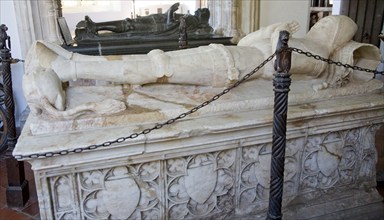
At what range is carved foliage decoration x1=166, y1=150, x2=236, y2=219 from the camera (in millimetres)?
2205

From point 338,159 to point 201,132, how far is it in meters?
1.15

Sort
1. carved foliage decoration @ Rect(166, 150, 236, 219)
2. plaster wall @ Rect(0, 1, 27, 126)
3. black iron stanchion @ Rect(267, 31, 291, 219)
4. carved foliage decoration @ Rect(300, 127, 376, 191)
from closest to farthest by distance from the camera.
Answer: black iron stanchion @ Rect(267, 31, 291, 219), carved foliage decoration @ Rect(166, 150, 236, 219), carved foliage decoration @ Rect(300, 127, 376, 191), plaster wall @ Rect(0, 1, 27, 126)

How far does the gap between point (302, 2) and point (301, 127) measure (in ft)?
14.9

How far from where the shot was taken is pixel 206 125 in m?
2.12

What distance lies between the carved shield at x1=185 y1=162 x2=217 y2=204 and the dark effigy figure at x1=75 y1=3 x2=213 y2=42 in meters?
3.75

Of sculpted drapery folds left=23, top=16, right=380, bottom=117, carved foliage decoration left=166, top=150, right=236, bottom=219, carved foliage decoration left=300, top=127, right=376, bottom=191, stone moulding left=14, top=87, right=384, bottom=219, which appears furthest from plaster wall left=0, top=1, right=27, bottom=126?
carved foliage decoration left=300, top=127, right=376, bottom=191

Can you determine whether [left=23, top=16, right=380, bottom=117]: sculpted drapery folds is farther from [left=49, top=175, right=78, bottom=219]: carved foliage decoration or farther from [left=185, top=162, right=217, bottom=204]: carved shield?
[left=185, top=162, right=217, bottom=204]: carved shield

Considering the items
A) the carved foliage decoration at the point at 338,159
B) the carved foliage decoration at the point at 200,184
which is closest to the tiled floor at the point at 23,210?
the carved foliage decoration at the point at 200,184

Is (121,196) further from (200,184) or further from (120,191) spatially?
(200,184)

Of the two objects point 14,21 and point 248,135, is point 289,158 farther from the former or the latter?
point 14,21

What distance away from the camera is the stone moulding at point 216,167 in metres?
2.00

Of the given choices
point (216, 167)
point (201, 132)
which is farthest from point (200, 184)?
point (201, 132)

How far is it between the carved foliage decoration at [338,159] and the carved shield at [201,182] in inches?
27.1

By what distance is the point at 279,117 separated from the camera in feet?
6.05
